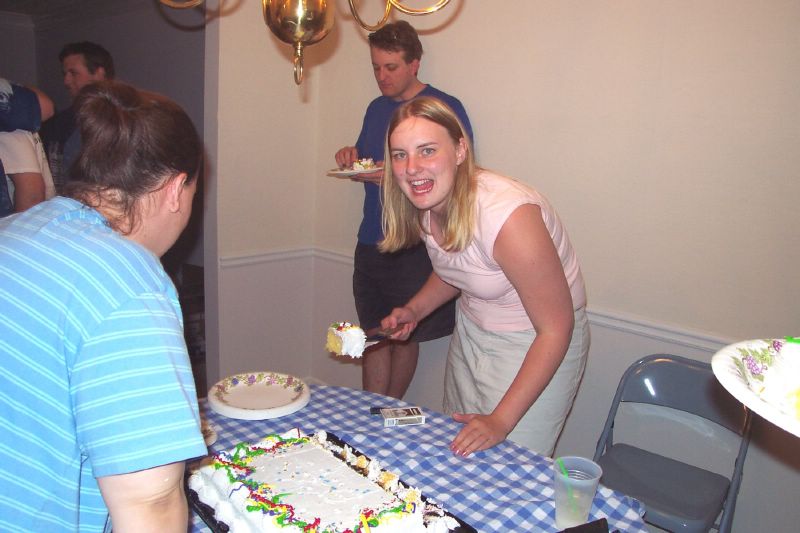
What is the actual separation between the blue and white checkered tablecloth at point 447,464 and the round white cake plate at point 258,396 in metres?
0.02

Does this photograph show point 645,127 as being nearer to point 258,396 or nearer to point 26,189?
point 258,396

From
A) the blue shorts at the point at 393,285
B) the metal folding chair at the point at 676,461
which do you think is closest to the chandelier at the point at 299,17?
the metal folding chair at the point at 676,461

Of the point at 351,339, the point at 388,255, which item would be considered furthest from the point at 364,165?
the point at 351,339

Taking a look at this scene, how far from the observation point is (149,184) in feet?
3.04

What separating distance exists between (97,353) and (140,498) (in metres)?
0.22

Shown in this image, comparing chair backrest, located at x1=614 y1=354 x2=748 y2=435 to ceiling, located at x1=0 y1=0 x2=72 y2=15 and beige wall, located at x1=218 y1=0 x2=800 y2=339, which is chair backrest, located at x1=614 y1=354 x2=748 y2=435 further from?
ceiling, located at x1=0 y1=0 x2=72 y2=15

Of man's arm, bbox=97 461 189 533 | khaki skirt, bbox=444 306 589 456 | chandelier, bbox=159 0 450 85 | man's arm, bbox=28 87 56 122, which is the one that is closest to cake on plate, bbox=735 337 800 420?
khaki skirt, bbox=444 306 589 456

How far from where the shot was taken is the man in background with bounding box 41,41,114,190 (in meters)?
3.41

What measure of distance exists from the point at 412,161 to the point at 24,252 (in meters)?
1.16

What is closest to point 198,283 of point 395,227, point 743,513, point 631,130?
point 395,227

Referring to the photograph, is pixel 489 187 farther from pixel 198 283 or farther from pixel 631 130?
pixel 198 283

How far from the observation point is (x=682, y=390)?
Answer: 2234mm

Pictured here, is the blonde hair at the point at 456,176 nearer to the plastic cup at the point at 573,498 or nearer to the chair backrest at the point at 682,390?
the plastic cup at the point at 573,498

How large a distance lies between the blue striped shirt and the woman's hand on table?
755 mm
